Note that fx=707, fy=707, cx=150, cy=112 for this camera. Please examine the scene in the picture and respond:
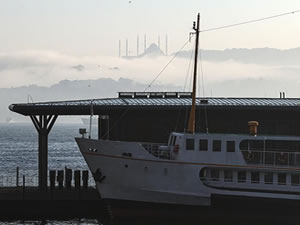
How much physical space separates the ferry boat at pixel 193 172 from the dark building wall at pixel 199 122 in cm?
832

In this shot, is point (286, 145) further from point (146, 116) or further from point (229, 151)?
point (146, 116)

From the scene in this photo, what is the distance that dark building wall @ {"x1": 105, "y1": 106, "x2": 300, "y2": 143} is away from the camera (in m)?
53.3

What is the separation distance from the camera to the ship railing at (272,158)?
44.9m

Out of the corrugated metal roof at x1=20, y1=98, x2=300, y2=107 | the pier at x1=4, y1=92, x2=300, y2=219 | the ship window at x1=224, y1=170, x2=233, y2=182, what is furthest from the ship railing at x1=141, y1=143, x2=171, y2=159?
the corrugated metal roof at x1=20, y1=98, x2=300, y2=107

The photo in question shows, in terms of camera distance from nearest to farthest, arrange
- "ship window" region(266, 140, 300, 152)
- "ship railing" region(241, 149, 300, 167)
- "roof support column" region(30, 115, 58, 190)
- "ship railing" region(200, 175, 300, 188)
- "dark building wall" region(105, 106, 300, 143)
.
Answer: "ship railing" region(200, 175, 300, 188)
"ship railing" region(241, 149, 300, 167)
"ship window" region(266, 140, 300, 152)
"roof support column" region(30, 115, 58, 190)
"dark building wall" region(105, 106, 300, 143)

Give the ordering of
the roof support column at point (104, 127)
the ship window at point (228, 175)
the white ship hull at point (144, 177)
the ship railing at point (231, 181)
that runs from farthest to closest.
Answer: the roof support column at point (104, 127) → the ship window at point (228, 175) → the ship railing at point (231, 181) → the white ship hull at point (144, 177)

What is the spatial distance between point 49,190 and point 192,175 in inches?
468

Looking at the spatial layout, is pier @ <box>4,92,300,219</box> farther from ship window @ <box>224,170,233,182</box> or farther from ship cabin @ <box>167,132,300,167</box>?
ship window @ <box>224,170,233,182</box>

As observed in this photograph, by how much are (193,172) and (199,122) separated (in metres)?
10.0

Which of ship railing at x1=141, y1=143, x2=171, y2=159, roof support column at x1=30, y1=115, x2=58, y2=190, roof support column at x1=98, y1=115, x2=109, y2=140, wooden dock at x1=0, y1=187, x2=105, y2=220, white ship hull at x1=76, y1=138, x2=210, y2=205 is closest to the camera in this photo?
white ship hull at x1=76, y1=138, x2=210, y2=205

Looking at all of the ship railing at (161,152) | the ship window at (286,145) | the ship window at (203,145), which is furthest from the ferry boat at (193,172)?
the ship window at (286,145)

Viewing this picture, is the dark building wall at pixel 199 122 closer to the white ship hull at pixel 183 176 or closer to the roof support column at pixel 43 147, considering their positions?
the roof support column at pixel 43 147

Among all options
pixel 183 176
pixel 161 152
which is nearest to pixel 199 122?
pixel 161 152

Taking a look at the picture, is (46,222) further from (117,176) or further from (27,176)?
(27,176)
